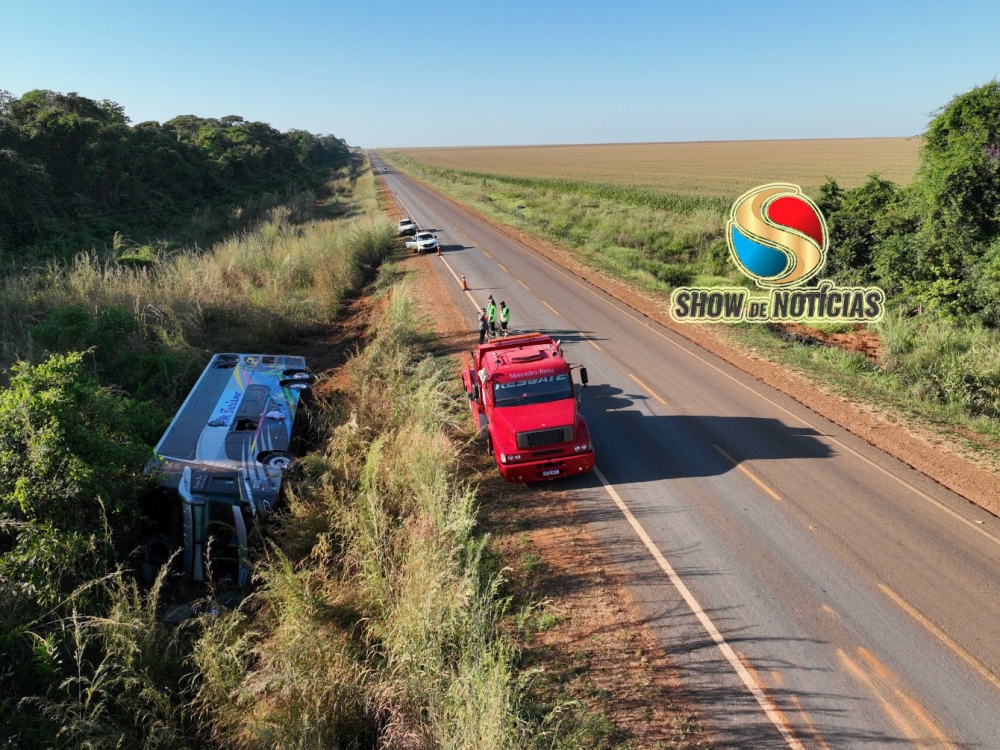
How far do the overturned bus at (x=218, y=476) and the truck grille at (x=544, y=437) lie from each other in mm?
4540

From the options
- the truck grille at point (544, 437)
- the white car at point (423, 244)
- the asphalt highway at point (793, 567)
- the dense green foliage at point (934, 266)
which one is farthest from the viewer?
the white car at point (423, 244)

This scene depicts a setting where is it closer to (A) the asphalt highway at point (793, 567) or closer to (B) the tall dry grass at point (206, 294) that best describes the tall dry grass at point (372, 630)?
(A) the asphalt highway at point (793, 567)

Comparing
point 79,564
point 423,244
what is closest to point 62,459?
point 79,564

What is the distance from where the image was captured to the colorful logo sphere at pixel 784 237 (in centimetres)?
2831

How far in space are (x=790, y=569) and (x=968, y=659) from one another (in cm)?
231

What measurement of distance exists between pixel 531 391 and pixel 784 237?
74.6 ft

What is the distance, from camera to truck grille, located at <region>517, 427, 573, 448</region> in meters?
11.4

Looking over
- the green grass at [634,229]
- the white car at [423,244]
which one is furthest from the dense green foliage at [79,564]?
the green grass at [634,229]

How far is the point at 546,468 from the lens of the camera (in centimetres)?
1153

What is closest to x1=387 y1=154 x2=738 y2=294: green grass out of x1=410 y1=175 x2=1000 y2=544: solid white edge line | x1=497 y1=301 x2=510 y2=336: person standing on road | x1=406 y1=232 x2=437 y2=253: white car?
x1=410 y1=175 x2=1000 y2=544: solid white edge line

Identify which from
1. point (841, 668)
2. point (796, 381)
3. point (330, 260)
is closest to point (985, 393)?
point (796, 381)

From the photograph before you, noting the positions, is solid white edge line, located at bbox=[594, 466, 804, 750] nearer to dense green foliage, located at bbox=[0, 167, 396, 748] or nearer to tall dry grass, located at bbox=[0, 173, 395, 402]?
dense green foliage, located at bbox=[0, 167, 396, 748]

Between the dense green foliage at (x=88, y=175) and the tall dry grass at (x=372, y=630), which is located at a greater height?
the dense green foliage at (x=88, y=175)

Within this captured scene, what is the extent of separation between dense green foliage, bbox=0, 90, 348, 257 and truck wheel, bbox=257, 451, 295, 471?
26.0 m
